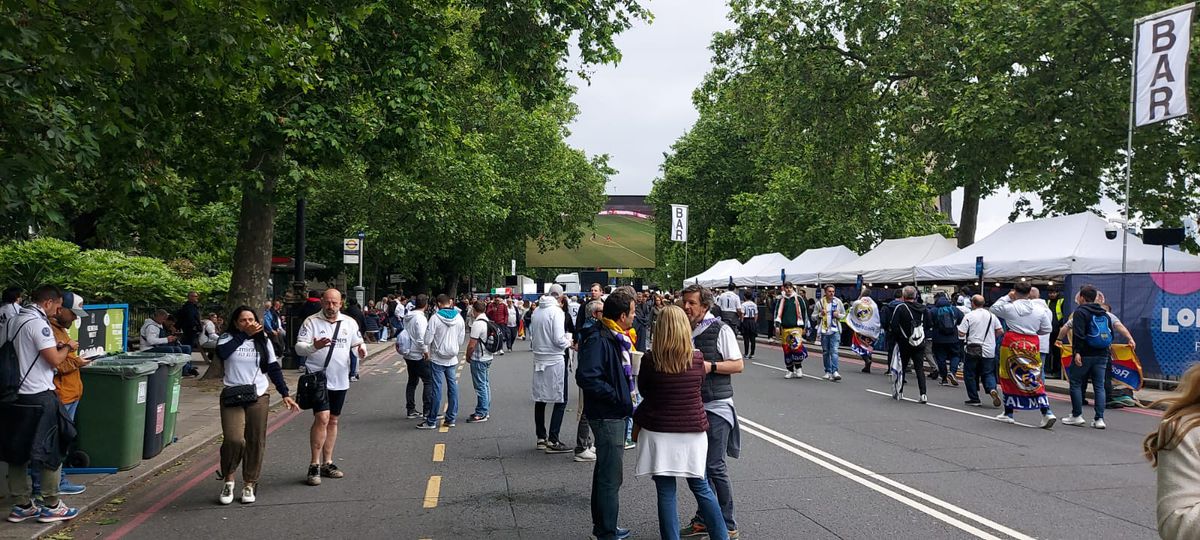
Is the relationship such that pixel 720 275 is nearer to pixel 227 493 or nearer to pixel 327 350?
pixel 327 350

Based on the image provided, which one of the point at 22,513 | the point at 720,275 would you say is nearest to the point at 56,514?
the point at 22,513

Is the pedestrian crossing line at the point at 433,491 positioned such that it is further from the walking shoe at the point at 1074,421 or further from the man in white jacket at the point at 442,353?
the walking shoe at the point at 1074,421

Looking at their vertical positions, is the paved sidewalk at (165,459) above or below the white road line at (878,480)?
below

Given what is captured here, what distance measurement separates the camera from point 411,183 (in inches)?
1289

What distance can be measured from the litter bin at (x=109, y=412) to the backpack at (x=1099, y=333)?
11.0 meters

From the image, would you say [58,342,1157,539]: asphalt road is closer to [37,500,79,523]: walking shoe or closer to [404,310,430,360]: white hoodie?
[37,500,79,523]: walking shoe

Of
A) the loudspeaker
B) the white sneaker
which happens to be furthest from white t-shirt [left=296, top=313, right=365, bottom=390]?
the loudspeaker

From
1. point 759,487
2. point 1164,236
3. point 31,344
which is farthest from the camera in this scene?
point 1164,236

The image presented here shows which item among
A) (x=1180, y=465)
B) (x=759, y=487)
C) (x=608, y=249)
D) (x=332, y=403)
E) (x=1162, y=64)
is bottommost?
(x=759, y=487)

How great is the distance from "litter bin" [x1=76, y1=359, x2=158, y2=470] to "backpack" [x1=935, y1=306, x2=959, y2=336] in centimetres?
1255

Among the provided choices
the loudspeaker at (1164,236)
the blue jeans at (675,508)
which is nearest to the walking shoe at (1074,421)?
the loudspeaker at (1164,236)

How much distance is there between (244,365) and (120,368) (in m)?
1.56

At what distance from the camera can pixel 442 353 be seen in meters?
11.0

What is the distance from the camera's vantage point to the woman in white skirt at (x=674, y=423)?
16.7 feet
